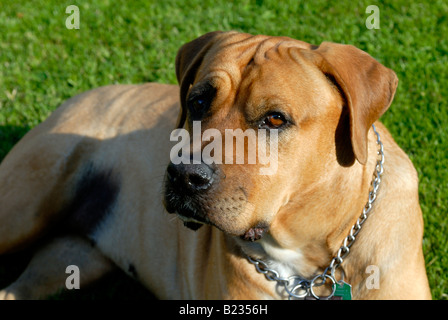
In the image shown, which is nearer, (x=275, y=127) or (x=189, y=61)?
(x=275, y=127)

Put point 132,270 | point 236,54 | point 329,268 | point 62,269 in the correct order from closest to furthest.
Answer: point 236,54 < point 329,268 < point 132,270 < point 62,269

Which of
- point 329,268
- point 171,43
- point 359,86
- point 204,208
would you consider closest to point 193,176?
point 204,208

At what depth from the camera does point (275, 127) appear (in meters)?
3.02

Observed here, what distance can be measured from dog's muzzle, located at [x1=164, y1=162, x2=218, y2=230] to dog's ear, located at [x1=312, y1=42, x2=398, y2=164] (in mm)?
765

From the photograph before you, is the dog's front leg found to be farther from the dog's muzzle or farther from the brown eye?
the brown eye

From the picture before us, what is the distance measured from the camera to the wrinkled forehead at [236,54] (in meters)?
3.18

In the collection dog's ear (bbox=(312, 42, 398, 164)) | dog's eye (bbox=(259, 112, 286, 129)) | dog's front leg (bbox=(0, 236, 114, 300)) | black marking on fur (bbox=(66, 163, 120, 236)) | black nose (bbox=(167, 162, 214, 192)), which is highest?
dog's ear (bbox=(312, 42, 398, 164))

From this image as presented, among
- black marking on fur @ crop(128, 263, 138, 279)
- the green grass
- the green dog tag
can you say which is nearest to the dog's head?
the green dog tag

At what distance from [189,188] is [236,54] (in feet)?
2.87

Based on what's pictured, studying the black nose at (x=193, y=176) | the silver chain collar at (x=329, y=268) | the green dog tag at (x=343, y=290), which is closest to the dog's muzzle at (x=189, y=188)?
the black nose at (x=193, y=176)

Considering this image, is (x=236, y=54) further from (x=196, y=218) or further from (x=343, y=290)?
(x=343, y=290)

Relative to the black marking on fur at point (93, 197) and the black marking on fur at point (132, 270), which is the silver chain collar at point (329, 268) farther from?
the black marking on fur at point (93, 197)

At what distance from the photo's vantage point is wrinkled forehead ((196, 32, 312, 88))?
10.4 feet
